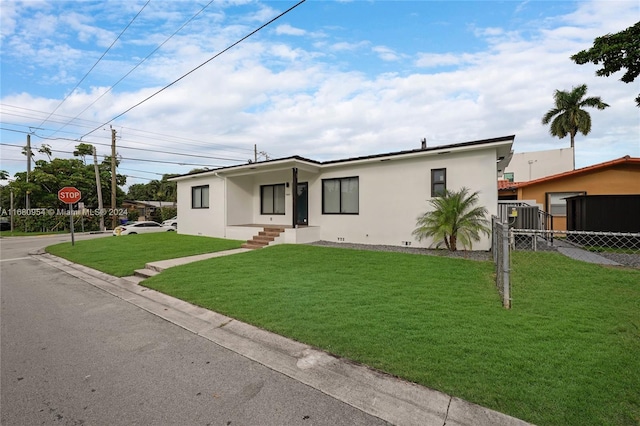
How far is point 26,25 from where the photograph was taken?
866cm

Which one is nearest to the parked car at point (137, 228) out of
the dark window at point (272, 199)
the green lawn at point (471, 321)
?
the dark window at point (272, 199)

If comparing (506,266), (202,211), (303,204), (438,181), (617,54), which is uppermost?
(617,54)

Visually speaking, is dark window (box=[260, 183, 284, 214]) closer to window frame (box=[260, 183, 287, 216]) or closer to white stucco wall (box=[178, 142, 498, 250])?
window frame (box=[260, 183, 287, 216])

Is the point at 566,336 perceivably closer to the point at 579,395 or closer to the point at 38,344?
the point at 579,395

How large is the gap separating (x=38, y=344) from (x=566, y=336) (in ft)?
20.8

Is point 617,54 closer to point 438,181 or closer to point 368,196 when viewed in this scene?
point 438,181

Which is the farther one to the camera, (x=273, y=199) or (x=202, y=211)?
(x=202, y=211)

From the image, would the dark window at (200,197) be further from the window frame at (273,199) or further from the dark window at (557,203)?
the dark window at (557,203)

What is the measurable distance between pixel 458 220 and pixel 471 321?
5.74 meters

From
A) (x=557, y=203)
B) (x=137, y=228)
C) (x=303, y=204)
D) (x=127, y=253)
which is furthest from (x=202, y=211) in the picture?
(x=557, y=203)

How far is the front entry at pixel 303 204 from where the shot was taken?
13617 millimetres

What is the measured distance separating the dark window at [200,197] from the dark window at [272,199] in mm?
3089

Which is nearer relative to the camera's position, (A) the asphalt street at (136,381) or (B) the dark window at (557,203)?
(A) the asphalt street at (136,381)

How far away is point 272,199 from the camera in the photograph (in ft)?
49.6
